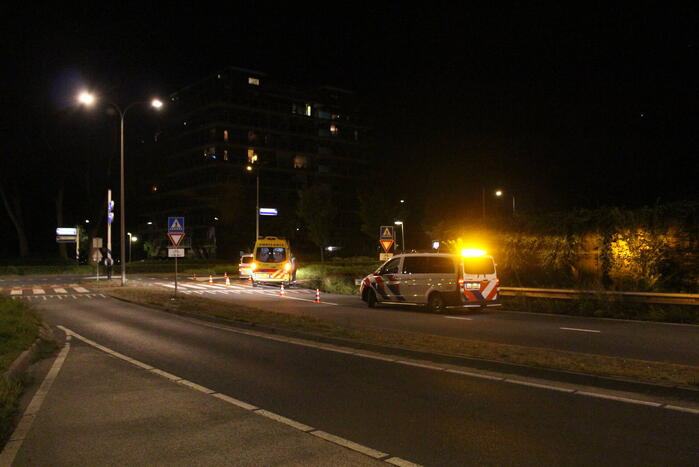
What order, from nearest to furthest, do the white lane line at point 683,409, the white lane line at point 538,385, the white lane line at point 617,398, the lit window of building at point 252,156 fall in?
the white lane line at point 683,409
the white lane line at point 617,398
the white lane line at point 538,385
the lit window of building at point 252,156

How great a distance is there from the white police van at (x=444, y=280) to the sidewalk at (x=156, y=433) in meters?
11.7

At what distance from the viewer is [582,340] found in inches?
509

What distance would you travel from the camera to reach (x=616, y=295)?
18.8 metres

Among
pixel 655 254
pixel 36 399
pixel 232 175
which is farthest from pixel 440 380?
pixel 232 175

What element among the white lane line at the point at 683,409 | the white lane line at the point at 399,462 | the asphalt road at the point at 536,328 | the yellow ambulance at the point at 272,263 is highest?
the yellow ambulance at the point at 272,263

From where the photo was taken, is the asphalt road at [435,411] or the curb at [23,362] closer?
the asphalt road at [435,411]

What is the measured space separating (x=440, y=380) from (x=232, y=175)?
77092 millimetres

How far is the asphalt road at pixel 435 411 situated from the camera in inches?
219

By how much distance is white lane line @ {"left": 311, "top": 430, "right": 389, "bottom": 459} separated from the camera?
549cm

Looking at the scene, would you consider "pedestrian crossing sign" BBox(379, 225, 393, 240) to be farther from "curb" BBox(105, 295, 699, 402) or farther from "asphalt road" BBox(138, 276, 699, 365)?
"curb" BBox(105, 295, 699, 402)

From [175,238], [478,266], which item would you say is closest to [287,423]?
[478,266]

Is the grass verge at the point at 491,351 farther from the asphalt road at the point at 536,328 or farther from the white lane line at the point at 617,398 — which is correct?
the asphalt road at the point at 536,328

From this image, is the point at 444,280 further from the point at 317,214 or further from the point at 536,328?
the point at 317,214

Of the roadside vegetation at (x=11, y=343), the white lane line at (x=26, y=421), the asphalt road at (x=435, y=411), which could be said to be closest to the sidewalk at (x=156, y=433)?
the white lane line at (x=26, y=421)
